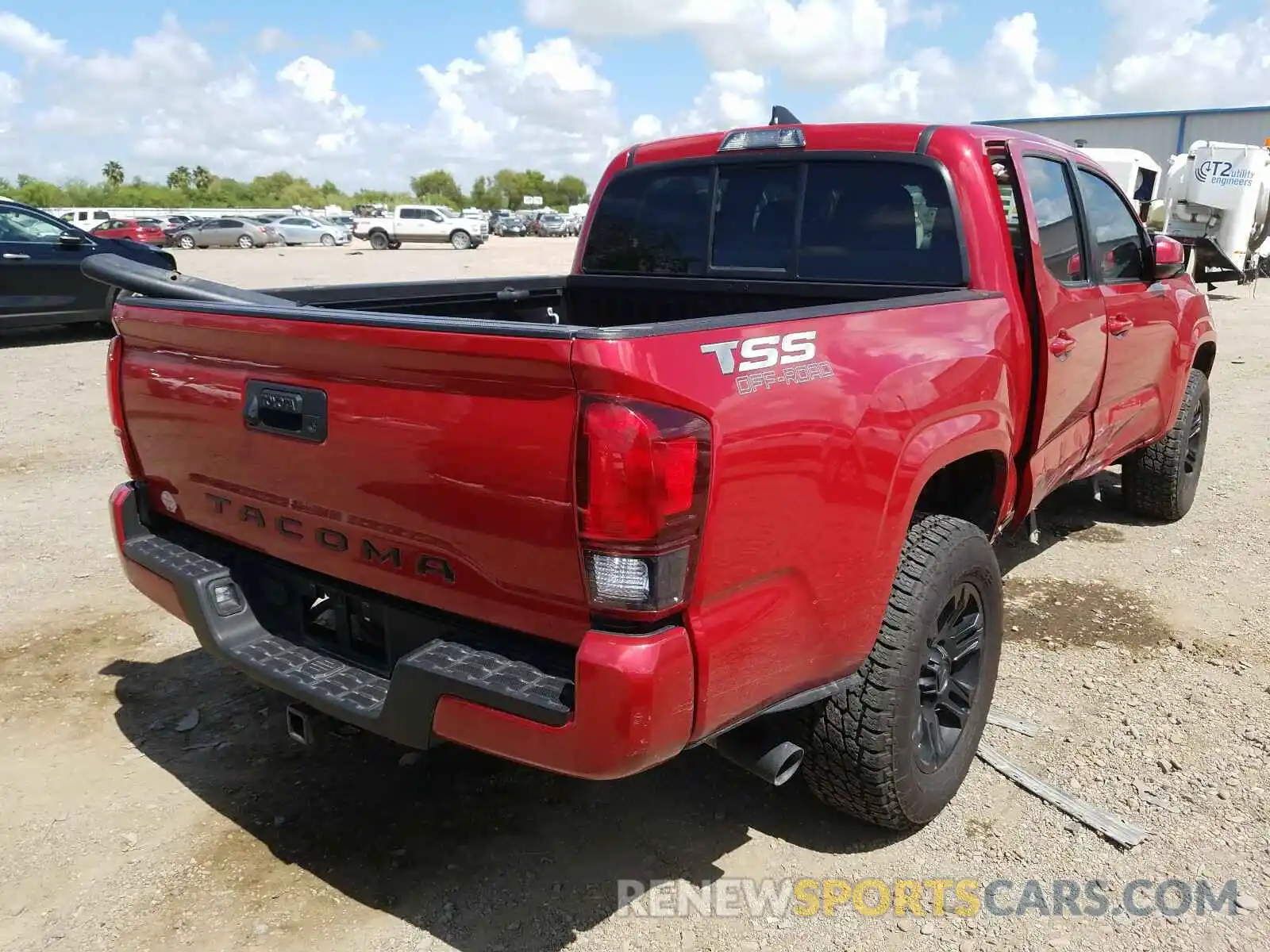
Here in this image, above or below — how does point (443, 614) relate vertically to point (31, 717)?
above

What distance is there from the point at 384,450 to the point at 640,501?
0.70 m

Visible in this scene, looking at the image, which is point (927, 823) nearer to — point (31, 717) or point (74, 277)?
point (31, 717)

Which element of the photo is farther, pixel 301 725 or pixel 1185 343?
pixel 1185 343

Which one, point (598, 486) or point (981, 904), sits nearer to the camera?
point (598, 486)

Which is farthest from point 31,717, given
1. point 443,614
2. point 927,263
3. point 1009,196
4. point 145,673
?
point 1009,196

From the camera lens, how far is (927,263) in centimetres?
349

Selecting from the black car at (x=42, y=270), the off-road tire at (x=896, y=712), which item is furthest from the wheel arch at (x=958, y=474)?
the black car at (x=42, y=270)

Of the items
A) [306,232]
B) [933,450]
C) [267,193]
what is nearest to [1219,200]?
[933,450]

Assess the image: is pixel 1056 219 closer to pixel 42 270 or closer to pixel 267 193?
pixel 42 270

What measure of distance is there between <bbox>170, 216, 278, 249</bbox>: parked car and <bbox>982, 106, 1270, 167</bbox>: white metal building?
3045 cm

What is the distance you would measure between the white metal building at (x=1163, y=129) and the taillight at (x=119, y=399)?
114 ft

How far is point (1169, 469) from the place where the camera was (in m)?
5.57

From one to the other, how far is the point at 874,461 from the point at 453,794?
1705 mm

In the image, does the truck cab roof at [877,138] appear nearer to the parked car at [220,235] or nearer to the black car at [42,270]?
the black car at [42,270]
